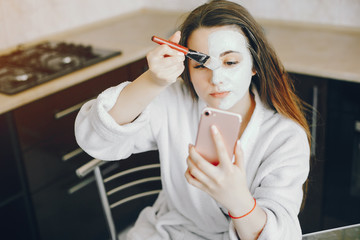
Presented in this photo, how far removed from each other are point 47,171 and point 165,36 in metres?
0.98

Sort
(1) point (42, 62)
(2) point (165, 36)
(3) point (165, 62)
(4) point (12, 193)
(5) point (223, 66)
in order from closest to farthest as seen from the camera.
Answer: (3) point (165, 62) < (5) point (223, 66) < (4) point (12, 193) < (1) point (42, 62) < (2) point (165, 36)

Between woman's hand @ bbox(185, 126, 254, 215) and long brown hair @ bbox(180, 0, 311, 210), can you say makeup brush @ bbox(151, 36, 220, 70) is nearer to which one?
long brown hair @ bbox(180, 0, 311, 210)

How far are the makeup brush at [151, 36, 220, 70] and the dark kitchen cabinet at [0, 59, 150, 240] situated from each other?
0.91 meters

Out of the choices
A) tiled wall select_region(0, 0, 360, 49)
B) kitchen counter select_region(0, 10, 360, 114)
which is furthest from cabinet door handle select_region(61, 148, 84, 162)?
tiled wall select_region(0, 0, 360, 49)

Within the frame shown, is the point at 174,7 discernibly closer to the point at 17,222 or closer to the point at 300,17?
the point at 300,17

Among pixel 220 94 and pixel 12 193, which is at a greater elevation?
pixel 220 94

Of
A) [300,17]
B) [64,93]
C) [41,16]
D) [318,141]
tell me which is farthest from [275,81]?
[41,16]

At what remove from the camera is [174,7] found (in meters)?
2.80

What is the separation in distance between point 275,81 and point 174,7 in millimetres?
1777

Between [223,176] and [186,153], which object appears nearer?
[223,176]

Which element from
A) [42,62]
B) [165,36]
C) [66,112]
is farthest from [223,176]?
→ [165,36]

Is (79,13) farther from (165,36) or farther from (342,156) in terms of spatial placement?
(342,156)

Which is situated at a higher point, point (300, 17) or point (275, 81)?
point (275, 81)

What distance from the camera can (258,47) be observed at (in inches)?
43.7
